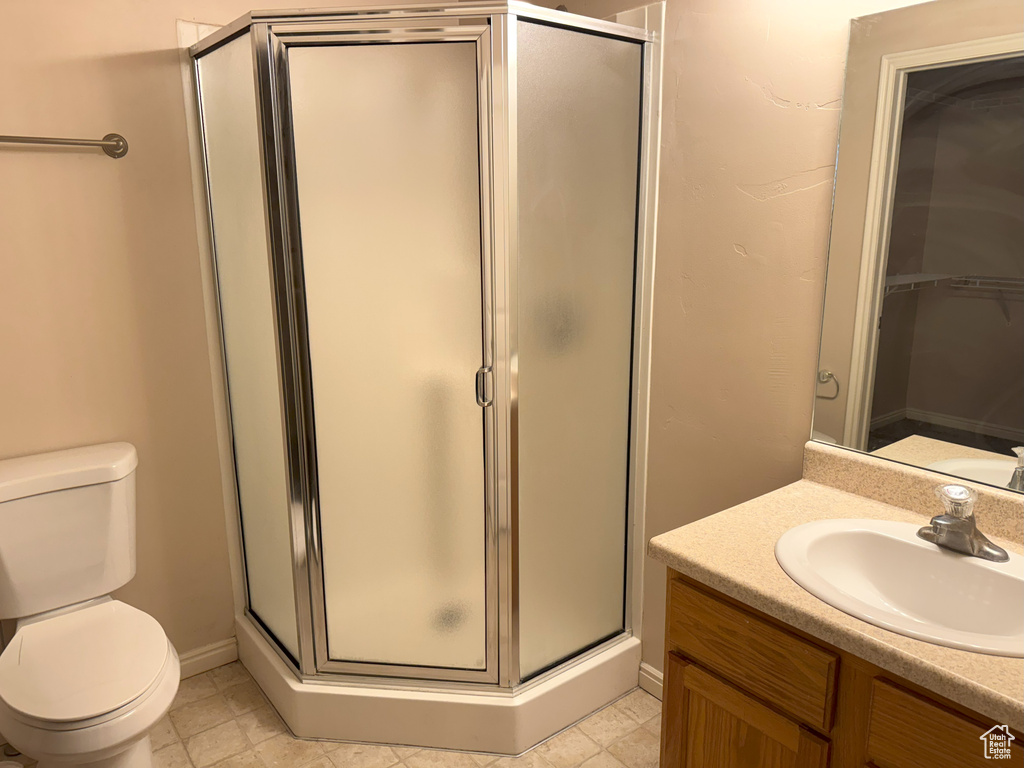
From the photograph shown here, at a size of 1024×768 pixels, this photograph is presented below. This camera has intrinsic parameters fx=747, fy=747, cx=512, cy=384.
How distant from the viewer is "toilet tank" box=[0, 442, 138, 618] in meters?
1.86

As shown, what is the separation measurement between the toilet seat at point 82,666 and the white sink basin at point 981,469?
1.77 m

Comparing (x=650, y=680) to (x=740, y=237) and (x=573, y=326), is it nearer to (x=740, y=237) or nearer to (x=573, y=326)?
(x=573, y=326)

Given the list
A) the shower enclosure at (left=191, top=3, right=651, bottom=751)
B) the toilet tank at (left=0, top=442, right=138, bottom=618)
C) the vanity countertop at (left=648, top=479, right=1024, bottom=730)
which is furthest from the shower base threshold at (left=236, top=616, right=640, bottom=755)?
the vanity countertop at (left=648, top=479, right=1024, bottom=730)

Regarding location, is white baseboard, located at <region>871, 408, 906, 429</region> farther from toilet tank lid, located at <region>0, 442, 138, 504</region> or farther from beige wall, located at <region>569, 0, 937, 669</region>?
toilet tank lid, located at <region>0, 442, 138, 504</region>

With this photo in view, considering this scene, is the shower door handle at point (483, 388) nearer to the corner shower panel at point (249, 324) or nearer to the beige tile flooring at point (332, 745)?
the corner shower panel at point (249, 324)

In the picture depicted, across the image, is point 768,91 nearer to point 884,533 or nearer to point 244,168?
point 884,533

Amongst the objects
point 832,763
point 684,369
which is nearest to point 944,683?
point 832,763

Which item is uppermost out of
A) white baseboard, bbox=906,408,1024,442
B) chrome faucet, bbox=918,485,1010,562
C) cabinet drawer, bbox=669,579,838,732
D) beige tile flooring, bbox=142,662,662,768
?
white baseboard, bbox=906,408,1024,442

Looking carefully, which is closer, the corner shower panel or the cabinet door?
the cabinet door

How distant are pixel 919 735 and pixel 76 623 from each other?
1890 millimetres

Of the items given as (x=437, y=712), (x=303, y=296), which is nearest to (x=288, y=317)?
(x=303, y=296)

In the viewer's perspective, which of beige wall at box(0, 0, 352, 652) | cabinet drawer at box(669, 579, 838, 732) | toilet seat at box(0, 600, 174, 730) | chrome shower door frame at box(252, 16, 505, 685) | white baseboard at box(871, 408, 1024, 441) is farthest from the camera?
beige wall at box(0, 0, 352, 652)

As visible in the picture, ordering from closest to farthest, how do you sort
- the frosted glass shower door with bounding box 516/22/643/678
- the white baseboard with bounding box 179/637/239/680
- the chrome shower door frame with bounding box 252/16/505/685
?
1. the chrome shower door frame with bounding box 252/16/505/685
2. the frosted glass shower door with bounding box 516/22/643/678
3. the white baseboard with bounding box 179/637/239/680

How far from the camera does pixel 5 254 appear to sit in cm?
190
